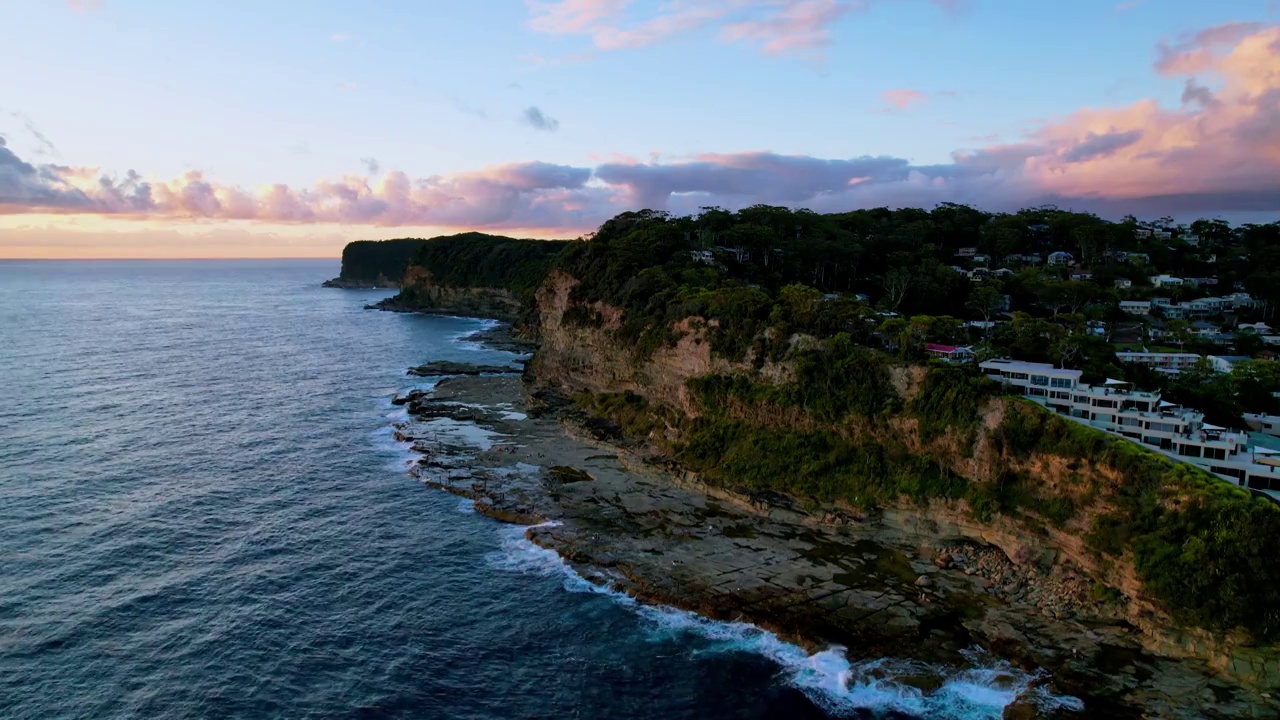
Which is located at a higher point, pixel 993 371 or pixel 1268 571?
pixel 993 371

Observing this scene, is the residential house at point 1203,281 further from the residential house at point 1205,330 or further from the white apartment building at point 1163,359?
the white apartment building at point 1163,359

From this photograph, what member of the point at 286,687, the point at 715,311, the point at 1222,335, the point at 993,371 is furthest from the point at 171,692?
the point at 1222,335

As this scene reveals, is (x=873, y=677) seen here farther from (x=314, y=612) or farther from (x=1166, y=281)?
(x=1166, y=281)

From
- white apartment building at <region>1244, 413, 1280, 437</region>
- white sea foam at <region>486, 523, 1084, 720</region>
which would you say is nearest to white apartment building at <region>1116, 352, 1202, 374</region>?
white apartment building at <region>1244, 413, 1280, 437</region>

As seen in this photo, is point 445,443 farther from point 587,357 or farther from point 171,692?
point 171,692

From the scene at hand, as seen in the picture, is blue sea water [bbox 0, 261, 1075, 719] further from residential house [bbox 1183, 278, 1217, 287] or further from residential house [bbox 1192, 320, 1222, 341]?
residential house [bbox 1183, 278, 1217, 287]

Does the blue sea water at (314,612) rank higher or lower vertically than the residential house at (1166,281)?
lower

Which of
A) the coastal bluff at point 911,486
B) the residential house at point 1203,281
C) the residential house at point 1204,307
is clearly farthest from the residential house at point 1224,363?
the residential house at point 1203,281

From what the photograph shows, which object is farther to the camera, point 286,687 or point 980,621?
point 980,621
